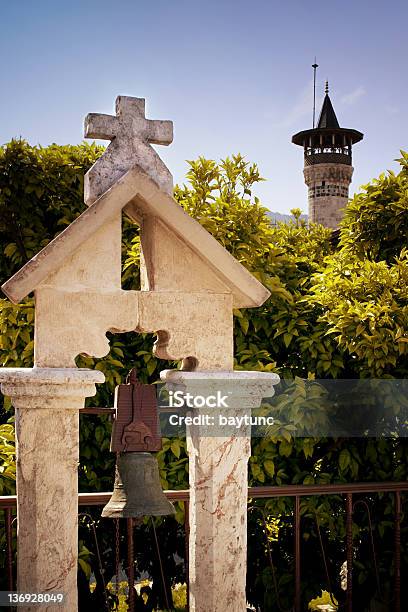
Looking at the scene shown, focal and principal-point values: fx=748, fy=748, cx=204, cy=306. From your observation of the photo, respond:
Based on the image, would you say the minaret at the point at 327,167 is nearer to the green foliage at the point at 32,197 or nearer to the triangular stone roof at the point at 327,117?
the triangular stone roof at the point at 327,117

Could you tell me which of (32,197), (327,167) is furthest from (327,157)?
(32,197)

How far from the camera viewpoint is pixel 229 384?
10.7 ft

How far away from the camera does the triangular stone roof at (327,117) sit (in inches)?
1141

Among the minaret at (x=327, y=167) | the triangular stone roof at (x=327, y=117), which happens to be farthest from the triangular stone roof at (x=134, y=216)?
the triangular stone roof at (x=327, y=117)

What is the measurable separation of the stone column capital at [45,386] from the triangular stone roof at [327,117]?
27.2 meters

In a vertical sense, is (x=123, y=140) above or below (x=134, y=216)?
above

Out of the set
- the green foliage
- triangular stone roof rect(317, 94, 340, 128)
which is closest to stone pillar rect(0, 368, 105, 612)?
the green foliage

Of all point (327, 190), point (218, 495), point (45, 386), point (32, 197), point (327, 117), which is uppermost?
point (327, 117)

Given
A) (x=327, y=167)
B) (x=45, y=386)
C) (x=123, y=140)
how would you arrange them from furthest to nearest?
(x=327, y=167), (x=123, y=140), (x=45, y=386)

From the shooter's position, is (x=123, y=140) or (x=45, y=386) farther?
(x=123, y=140)

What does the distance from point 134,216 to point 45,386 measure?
2.81 feet

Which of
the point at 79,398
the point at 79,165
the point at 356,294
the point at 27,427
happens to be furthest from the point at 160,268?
the point at 79,165

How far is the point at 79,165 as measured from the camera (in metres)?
6.15

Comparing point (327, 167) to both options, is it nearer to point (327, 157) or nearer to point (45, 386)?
point (327, 157)
